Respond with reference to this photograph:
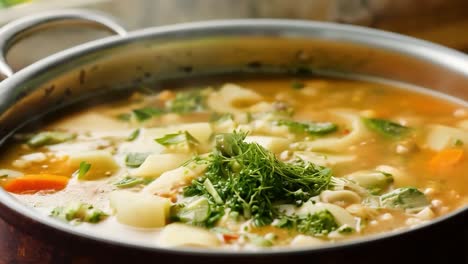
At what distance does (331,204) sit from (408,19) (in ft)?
8.85

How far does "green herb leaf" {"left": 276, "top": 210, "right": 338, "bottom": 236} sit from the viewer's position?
2.30 metres

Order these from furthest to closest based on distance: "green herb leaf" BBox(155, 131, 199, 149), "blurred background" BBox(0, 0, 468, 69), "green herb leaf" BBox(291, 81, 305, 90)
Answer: "blurred background" BBox(0, 0, 468, 69)
"green herb leaf" BBox(291, 81, 305, 90)
"green herb leaf" BBox(155, 131, 199, 149)

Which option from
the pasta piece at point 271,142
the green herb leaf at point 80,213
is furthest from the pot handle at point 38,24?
the pasta piece at point 271,142

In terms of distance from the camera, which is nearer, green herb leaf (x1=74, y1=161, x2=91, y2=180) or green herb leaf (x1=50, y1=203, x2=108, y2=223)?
green herb leaf (x1=50, y1=203, x2=108, y2=223)

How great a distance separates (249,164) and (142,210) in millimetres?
351

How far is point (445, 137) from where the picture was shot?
3.02 meters

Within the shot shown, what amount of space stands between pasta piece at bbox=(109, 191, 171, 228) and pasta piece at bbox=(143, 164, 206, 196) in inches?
5.0

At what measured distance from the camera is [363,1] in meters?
4.70

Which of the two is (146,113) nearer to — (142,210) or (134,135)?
(134,135)

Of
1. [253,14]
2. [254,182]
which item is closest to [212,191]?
[254,182]

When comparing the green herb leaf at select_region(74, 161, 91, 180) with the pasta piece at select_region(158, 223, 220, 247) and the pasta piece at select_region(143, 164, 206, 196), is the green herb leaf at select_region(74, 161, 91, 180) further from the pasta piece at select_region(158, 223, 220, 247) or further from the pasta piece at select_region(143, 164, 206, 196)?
the pasta piece at select_region(158, 223, 220, 247)

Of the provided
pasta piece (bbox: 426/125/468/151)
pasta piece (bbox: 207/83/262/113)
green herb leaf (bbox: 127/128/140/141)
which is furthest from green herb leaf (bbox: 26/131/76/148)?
pasta piece (bbox: 426/125/468/151)

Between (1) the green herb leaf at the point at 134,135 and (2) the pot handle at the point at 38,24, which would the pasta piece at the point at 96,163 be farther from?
(2) the pot handle at the point at 38,24

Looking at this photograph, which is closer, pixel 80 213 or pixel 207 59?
pixel 80 213
